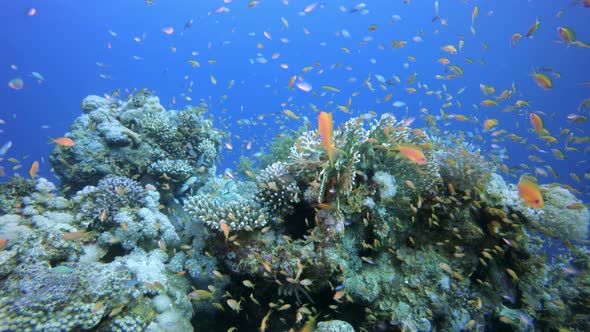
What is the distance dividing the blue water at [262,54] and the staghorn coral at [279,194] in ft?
231

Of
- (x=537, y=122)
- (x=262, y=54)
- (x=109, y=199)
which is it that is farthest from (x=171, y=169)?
(x=262, y=54)

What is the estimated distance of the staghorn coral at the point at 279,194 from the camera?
4.98m

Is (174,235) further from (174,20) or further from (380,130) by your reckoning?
(174,20)

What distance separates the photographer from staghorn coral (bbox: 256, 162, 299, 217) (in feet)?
16.3

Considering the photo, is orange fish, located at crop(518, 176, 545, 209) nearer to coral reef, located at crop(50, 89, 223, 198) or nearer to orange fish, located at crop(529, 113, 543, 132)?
orange fish, located at crop(529, 113, 543, 132)

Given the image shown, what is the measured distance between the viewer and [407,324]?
4.36 metres

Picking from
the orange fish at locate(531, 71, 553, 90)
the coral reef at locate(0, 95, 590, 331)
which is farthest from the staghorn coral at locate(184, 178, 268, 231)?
the orange fish at locate(531, 71, 553, 90)

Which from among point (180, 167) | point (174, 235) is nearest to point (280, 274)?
point (174, 235)

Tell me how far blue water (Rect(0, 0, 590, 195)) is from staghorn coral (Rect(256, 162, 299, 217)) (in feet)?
231

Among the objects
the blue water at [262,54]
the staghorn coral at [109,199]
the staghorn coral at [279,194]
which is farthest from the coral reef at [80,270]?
the blue water at [262,54]

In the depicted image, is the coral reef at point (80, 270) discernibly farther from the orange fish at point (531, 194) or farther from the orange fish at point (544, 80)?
the orange fish at point (544, 80)

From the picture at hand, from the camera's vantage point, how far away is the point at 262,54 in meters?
90.4

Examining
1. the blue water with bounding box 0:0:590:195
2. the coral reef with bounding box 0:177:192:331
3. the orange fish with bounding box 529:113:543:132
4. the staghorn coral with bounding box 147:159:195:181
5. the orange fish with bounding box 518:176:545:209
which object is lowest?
the coral reef with bounding box 0:177:192:331

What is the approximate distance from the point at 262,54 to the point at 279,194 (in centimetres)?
9311
